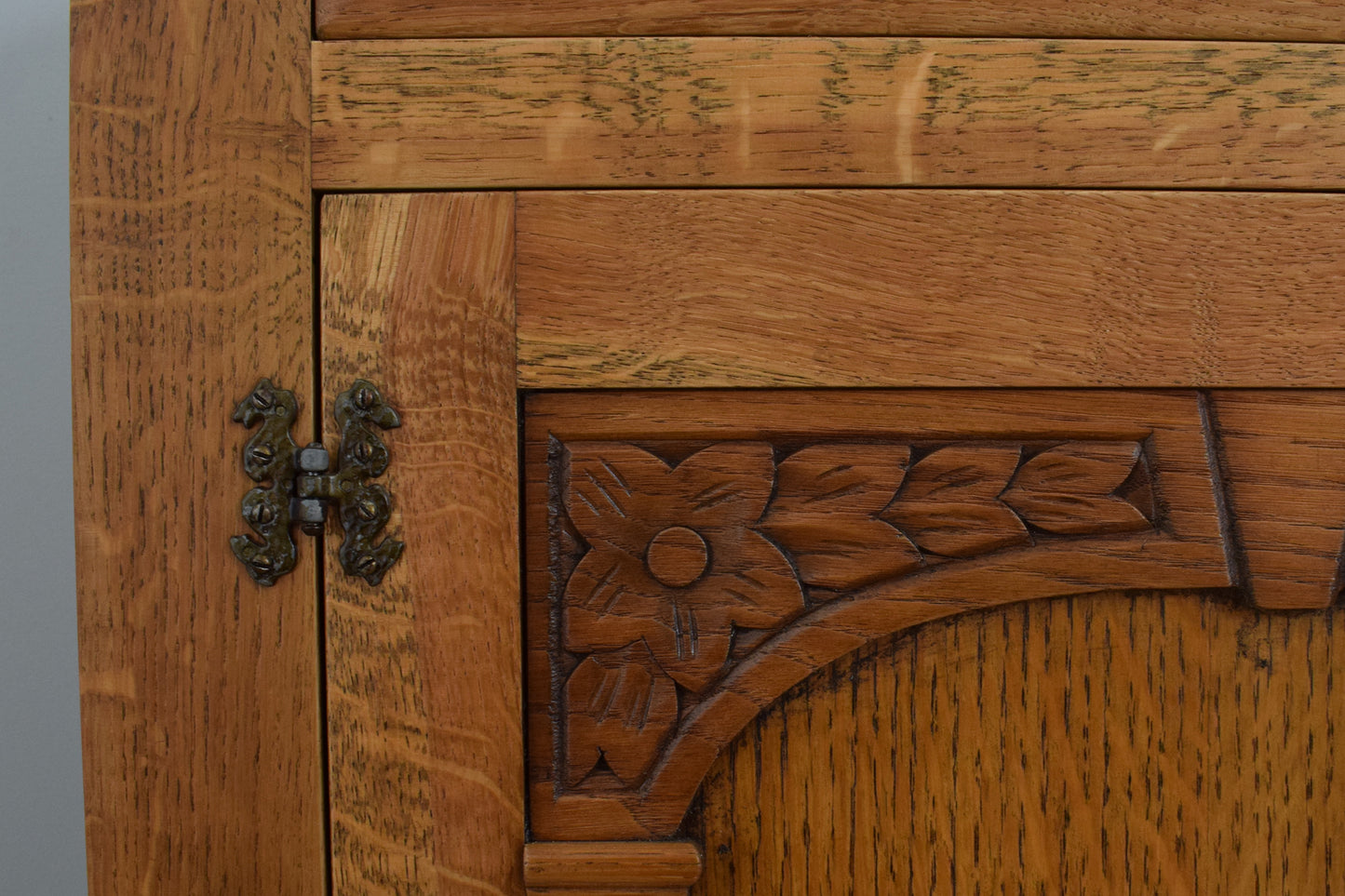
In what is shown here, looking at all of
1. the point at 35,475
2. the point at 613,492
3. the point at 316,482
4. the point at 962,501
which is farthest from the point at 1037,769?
the point at 35,475

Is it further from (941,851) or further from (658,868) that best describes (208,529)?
(941,851)

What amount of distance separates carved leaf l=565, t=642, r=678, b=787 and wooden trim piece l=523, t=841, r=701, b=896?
0.04 m

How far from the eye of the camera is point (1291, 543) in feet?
1.35

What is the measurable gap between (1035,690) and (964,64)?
32 centimetres

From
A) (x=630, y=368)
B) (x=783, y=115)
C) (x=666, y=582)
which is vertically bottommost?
(x=666, y=582)

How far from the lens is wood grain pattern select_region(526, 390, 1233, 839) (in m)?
0.41

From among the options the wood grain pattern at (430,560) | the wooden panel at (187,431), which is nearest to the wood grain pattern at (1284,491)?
the wood grain pattern at (430,560)

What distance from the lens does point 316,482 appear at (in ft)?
1.32

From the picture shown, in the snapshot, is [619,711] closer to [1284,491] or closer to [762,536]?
[762,536]

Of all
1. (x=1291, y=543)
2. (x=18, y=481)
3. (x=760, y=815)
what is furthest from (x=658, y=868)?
(x=18, y=481)

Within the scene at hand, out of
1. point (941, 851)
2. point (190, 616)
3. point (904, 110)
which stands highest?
point (904, 110)

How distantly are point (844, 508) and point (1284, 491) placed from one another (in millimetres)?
223

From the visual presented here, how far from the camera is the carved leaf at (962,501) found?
0.41 m

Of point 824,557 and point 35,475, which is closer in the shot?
point 824,557
